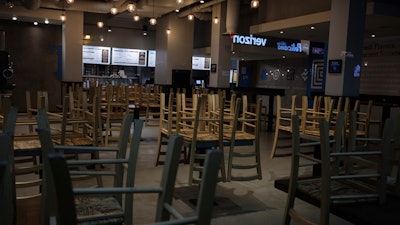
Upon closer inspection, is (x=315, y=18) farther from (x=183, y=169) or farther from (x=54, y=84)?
(x=54, y=84)

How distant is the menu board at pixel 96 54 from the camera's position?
14.5 meters

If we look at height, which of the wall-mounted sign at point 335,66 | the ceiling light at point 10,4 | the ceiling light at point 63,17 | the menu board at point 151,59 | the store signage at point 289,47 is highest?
the ceiling light at point 10,4

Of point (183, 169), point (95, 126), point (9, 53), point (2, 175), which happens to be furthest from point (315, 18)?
point (9, 53)

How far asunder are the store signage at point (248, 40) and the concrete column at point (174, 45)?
198cm

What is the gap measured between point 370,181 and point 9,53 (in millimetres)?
12621

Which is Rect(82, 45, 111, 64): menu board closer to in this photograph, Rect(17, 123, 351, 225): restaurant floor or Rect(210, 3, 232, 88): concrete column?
Rect(210, 3, 232, 88): concrete column

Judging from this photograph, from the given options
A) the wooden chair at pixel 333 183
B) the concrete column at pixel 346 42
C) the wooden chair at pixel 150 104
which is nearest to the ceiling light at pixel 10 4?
the wooden chair at pixel 150 104

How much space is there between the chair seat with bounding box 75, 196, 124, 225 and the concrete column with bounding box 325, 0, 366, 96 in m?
6.31

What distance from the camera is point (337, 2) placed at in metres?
7.53

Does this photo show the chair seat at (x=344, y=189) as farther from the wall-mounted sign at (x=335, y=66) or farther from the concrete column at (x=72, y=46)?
the concrete column at (x=72, y=46)

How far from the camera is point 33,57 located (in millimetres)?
12742

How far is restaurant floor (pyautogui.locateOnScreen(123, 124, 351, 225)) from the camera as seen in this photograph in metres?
3.51

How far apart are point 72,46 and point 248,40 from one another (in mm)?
5565

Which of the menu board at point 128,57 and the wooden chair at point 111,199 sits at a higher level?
the menu board at point 128,57
